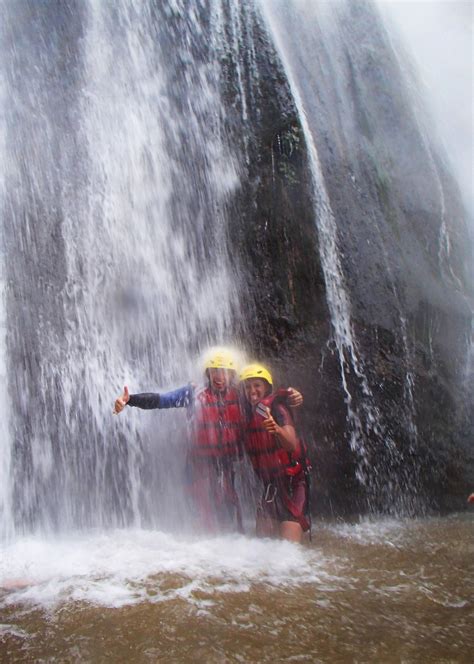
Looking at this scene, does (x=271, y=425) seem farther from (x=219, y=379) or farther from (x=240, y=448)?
(x=219, y=379)

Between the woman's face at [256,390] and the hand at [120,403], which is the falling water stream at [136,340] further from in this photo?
the woman's face at [256,390]

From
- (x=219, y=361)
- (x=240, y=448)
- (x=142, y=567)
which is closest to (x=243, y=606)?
(x=142, y=567)

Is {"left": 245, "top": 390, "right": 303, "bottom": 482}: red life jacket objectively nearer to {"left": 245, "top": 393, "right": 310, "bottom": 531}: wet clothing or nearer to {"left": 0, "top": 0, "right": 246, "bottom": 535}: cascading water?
{"left": 245, "top": 393, "right": 310, "bottom": 531}: wet clothing

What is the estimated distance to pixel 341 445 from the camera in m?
6.27

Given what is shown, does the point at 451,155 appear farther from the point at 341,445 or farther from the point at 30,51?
the point at 30,51

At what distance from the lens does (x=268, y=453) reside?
4.74 meters

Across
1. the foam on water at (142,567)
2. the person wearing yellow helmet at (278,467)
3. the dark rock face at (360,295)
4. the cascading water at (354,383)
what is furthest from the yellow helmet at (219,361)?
the cascading water at (354,383)

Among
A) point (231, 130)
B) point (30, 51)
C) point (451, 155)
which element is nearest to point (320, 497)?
point (231, 130)

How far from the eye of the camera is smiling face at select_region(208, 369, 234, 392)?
16.1ft

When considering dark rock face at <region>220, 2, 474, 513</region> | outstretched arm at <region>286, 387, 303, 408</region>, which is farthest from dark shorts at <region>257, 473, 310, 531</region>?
dark rock face at <region>220, 2, 474, 513</region>

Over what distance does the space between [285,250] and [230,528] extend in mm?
3311

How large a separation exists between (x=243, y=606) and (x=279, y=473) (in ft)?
6.00

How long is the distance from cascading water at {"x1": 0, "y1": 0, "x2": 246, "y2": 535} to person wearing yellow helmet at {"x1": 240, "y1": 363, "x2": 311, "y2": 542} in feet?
4.22

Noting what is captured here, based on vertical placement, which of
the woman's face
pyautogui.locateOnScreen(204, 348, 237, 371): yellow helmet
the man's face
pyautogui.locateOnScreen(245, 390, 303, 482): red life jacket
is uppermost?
pyautogui.locateOnScreen(204, 348, 237, 371): yellow helmet
